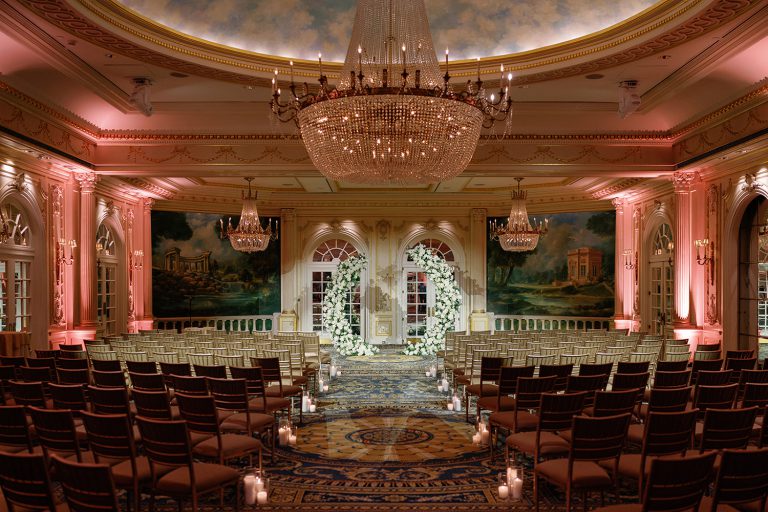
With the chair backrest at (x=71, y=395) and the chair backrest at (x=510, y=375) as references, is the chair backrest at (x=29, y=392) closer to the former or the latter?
the chair backrest at (x=71, y=395)

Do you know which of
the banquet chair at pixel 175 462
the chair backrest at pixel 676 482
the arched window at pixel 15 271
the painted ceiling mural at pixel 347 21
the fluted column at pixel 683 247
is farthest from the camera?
the fluted column at pixel 683 247

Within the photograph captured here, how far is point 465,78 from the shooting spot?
34.8ft

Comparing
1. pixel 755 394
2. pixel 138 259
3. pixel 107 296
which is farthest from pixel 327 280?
pixel 755 394

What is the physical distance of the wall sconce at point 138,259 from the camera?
16.8 m

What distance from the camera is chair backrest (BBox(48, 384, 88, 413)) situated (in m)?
5.89

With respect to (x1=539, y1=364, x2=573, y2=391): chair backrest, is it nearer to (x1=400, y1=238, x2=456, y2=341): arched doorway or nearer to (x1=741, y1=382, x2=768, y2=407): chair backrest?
(x1=741, y1=382, x2=768, y2=407): chair backrest

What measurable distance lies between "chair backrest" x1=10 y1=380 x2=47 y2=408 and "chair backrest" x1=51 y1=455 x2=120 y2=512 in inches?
117

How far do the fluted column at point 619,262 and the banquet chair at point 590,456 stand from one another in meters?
13.3

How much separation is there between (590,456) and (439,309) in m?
11.0

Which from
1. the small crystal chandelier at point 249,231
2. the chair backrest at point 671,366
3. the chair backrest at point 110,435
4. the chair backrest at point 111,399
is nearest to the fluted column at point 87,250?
the small crystal chandelier at point 249,231

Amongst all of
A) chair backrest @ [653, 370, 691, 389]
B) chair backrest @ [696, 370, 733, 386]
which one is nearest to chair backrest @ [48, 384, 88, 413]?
chair backrest @ [653, 370, 691, 389]

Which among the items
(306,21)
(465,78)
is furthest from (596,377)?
(306,21)

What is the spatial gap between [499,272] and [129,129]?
11764mm

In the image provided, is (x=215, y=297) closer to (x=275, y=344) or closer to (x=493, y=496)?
(x=275, y=344)
